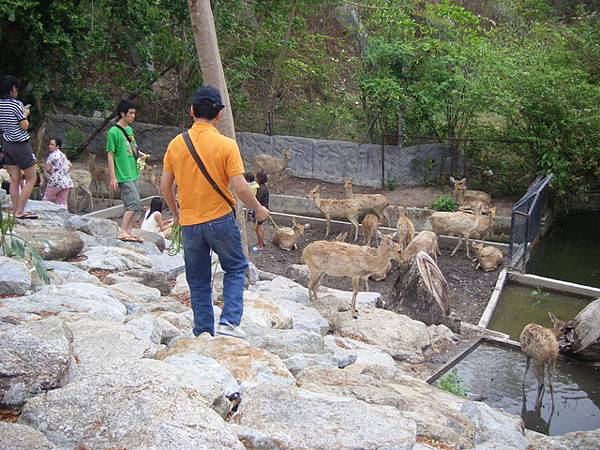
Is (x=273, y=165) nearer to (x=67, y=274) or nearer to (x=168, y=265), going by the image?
(x=168, y=265)

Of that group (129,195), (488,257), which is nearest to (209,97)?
(129,195)

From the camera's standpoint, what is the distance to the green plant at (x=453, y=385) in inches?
329

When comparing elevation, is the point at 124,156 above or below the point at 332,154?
above

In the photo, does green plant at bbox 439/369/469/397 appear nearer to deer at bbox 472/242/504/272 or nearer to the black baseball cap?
the black baseball cap

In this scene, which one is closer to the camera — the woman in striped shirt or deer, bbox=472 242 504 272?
the woman in striped shirt

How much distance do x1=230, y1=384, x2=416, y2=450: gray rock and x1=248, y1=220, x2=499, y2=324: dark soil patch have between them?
7.12 metres

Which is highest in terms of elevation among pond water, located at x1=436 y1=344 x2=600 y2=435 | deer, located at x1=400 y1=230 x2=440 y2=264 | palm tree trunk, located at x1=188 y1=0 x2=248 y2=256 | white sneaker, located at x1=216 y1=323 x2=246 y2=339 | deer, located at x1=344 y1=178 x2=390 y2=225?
palm tree trunk, located at x1=188 y1=0 x2=248 y2=256

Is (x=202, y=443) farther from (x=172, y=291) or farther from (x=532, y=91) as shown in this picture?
(x=532, y=91)

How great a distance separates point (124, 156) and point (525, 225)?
7549 millimetres

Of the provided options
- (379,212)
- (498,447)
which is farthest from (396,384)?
(379,212)

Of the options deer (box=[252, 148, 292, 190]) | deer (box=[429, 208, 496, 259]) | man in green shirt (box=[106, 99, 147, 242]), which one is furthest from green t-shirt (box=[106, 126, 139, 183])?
deer (box=[252, 148, 292, 190])

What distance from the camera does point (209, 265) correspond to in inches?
257

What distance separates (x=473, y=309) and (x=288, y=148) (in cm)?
915

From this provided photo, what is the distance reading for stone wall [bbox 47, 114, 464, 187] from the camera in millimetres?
18828
